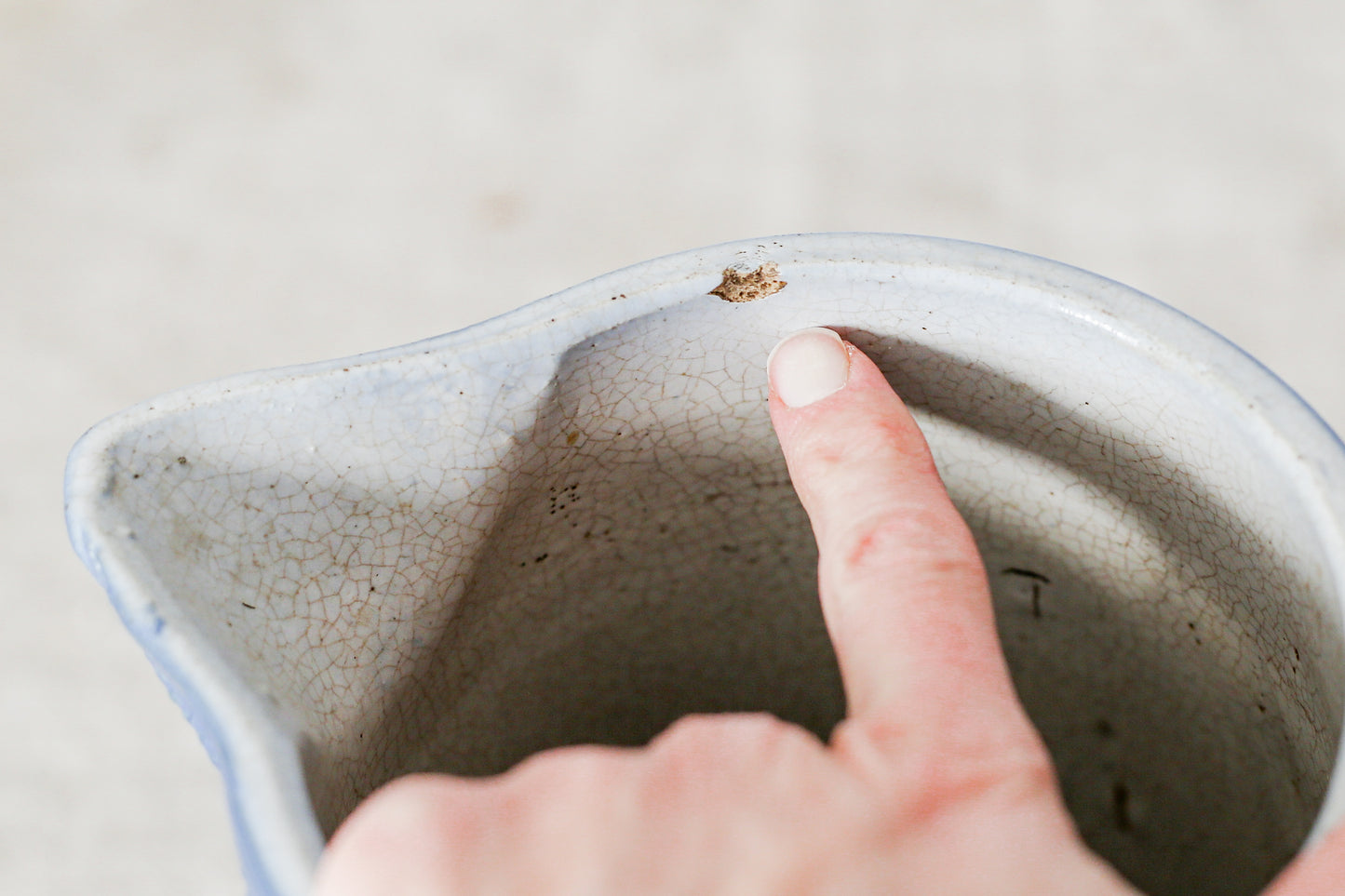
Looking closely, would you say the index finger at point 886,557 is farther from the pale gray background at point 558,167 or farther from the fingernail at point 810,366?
the pale gray background at point 558,167

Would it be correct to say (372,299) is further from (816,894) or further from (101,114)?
(816,894)

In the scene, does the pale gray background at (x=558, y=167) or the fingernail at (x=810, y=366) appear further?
the pale gray background at (x=558, y=167)

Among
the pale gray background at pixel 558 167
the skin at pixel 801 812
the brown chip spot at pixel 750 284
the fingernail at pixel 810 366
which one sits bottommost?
the pale gray background at pixel 558 167

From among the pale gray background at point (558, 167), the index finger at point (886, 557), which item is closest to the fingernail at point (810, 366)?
the index finger at point (886, 557)

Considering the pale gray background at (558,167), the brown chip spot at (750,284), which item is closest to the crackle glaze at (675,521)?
the brown chip spot at (750,284)

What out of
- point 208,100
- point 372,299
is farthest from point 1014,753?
point 208,100

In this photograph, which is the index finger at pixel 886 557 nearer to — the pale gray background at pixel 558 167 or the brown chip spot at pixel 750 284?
the brown chip spot at pixel 750 284

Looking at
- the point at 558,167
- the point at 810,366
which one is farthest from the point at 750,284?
the point at 558,167

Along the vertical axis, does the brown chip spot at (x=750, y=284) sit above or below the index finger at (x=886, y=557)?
above
